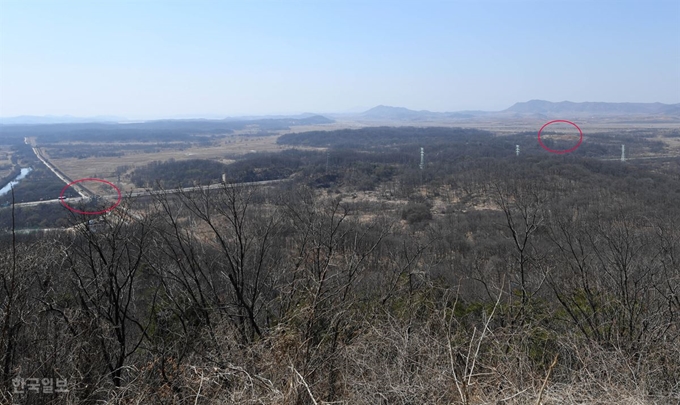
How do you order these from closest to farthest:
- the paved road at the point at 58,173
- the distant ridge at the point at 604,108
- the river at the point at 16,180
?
the paved road at the point at 58,173 → the river at the point at 16,180 → the distant ridge at the point at 604,108

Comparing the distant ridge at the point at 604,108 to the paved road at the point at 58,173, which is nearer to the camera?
the paved road at the point at 58,173

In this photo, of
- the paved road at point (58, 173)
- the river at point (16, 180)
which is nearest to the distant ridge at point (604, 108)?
the paved road at point (58, 173)

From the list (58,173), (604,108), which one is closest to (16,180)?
(58,173)

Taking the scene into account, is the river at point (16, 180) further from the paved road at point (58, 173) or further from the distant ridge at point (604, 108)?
the distant ridge at point (604, 108)

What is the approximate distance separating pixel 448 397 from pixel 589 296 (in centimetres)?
424

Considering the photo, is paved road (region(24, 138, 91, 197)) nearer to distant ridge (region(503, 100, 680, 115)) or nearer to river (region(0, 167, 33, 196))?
river (region(0, 167, 33, 196))

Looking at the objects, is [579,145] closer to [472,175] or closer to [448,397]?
[472,175]

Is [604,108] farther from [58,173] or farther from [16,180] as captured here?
[16,180]

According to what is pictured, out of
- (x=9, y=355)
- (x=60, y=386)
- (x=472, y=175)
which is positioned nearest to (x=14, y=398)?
(x=60, y=386)

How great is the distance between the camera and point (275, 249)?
1038cm

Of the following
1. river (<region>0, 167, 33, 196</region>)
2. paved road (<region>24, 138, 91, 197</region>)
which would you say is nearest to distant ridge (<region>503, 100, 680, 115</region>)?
paved road (<region>24, 138, 91, 197</region>)

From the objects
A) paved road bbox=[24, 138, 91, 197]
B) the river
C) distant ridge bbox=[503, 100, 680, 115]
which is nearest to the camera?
paved road bbox=[24, 138, 91, 197]

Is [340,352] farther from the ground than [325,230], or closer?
closer

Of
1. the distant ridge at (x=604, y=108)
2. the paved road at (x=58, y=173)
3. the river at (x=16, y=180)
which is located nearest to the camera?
the paved road at (x=58, y=173)
